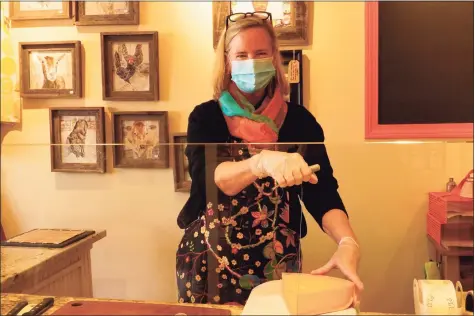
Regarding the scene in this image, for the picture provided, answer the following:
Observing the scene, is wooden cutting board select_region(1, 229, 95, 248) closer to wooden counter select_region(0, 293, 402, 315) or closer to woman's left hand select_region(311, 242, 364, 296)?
wooden counter select_region(0, 293, 402, 315)

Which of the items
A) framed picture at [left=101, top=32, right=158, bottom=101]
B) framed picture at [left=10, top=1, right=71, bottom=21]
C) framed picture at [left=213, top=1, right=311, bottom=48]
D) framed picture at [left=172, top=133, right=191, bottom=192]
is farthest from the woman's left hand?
framed picture at [left=10, top=1, right=71, bottom=21]

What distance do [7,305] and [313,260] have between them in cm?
49

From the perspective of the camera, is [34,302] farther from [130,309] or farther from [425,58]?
[425,58]

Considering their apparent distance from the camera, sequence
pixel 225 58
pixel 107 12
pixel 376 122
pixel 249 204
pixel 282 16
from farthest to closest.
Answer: pixel 107 12, pixel 282 16, pixel 376 122, pixel 225 58, pixel 249 204

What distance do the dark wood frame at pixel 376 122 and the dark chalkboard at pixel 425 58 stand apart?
0.5 inches

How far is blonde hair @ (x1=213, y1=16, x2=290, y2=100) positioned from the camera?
0.88 m

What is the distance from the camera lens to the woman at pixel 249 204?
754 mm

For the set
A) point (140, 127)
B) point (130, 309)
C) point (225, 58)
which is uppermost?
point (225, 58)

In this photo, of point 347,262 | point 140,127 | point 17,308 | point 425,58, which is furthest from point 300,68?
point 17,308

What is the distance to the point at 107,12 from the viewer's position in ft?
4.39

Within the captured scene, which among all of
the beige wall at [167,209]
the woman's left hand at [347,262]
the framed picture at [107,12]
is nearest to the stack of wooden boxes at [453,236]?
the beige wall at [167,209]

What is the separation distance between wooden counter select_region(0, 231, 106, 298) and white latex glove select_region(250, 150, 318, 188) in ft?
1.05

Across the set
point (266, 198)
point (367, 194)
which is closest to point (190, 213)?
point (266, 198)

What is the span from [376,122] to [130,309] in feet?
2.32
